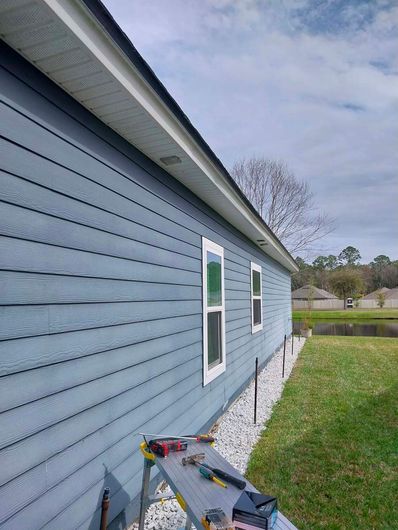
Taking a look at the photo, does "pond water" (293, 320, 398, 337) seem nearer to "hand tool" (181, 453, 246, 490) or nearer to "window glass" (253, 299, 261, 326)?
"window glass" (253, 299, 261, 326)

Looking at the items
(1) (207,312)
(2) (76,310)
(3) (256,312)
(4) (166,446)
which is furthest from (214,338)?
(3) (256,312)

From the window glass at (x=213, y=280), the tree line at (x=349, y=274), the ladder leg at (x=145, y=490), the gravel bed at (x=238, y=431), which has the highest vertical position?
the tree line at (x=349, y=274)

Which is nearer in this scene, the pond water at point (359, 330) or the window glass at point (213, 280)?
the window glass at point (213, 280)

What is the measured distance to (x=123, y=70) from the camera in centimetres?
168

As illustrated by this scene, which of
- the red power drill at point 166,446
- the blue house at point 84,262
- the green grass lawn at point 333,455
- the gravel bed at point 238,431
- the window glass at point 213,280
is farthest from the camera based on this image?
the window glass at point 213,280

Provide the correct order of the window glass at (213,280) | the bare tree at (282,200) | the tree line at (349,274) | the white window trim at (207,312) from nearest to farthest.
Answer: the white window trim at (207,312) → the window glass at (213,280) → the bare tree at (282,200) → the tree line at (349,274)

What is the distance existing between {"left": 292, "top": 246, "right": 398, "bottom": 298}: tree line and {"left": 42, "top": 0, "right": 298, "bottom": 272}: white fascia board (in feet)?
133

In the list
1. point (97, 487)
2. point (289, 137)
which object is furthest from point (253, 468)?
point (289, 137)

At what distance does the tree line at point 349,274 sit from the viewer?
4366 cm

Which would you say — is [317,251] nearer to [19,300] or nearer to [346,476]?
[346,476]

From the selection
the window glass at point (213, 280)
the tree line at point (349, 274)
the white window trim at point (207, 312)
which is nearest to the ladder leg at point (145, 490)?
the white window trim at point (207, 312)

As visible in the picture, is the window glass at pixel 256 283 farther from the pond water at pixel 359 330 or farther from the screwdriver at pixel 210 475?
the pond water at pixel 359 330

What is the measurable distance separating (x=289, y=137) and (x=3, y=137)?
15.4m

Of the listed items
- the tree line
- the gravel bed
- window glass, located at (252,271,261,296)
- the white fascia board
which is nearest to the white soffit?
the white fascia board
